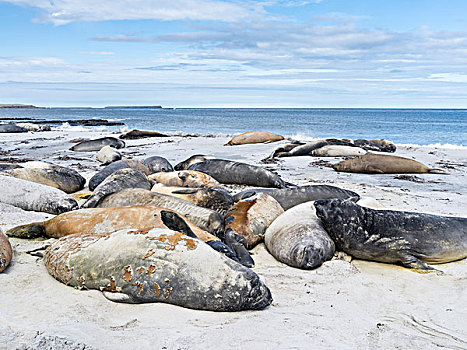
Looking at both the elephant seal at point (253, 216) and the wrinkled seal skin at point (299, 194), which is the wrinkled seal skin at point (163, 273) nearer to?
the elephant seal at point (253, 216)

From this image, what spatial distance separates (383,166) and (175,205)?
752 centimetres

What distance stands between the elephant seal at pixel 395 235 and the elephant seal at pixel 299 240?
0.21 m

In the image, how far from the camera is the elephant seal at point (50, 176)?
821 cm

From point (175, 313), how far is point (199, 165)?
6.95 meters

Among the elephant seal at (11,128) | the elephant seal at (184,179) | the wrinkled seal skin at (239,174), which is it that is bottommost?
the elephant seal at (11,128)

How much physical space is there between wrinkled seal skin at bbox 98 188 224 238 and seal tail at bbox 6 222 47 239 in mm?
1182

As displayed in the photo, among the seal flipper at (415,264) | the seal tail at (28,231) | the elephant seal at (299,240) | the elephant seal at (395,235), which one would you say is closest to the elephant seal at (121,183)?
the seal tail at (28,231)

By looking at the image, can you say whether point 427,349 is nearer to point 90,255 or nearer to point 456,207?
point 90,255

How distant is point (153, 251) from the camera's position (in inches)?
138

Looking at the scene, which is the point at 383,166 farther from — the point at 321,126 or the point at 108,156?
the point at 321,126

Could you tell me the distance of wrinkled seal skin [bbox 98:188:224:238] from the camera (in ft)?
17.8

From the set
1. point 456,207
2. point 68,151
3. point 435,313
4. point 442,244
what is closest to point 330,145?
point 456,207

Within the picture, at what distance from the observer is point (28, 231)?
4.82m

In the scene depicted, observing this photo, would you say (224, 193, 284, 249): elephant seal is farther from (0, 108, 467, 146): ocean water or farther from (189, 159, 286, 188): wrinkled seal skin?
(0, 108, 467, 146): ocean water
